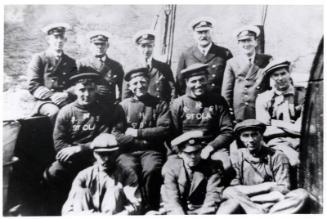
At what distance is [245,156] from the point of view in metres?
4.22

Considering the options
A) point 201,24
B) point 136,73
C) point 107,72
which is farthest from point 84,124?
point 201,24

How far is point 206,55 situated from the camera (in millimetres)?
4328

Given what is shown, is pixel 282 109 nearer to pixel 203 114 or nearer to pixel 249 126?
pixel 249 126

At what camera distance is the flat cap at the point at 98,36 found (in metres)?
4.30

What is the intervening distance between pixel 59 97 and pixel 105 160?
74cm

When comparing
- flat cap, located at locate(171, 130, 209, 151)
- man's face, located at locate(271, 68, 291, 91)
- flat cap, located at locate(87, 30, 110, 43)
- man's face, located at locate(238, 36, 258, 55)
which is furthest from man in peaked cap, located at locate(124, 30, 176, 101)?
man's face, located at locate(271, 68, 291, 91)

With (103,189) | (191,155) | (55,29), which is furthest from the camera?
(55,29)

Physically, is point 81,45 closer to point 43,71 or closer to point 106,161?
point 43,71

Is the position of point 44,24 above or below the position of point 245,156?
above

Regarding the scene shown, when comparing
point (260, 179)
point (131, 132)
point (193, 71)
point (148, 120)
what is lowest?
point (260, 179)

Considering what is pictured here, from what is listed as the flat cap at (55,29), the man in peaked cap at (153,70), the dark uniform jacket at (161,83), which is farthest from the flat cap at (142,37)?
the flat cap at (55,29)

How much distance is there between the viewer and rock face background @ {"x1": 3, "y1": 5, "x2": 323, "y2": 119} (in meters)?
4.22
